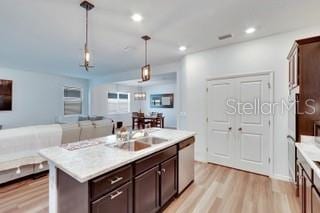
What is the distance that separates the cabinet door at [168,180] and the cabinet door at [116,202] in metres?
0.62

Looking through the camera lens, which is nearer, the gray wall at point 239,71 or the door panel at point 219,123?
the gray wall at point 239,71

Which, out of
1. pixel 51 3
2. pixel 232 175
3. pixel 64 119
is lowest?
pixel 232 175

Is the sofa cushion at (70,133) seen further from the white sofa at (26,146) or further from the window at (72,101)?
the window at (72,101)

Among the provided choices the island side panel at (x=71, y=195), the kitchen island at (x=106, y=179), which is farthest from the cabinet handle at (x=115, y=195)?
the island side panel at (x=71, y=195)

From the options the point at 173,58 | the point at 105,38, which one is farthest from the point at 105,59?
the point at 173,58

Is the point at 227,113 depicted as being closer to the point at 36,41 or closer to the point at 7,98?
the point at 36,41

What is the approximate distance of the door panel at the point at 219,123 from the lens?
3835 mm

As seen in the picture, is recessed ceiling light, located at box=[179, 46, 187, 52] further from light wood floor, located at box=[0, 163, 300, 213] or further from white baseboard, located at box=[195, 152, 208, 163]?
light wood floor, located at box=[0, 163, 300, 213]

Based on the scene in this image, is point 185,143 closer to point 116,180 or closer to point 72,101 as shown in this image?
point 116,180

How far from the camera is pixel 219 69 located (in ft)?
13.0

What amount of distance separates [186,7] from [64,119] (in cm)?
700

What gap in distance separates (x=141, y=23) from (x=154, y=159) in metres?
2.17

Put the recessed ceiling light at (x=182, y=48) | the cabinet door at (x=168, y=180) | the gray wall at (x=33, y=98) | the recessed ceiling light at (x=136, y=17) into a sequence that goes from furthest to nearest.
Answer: the gray wall at (x=33, y=98) → the recessed ceiling light at (x=182, y=48) → the recessed ceiling light at (x=136, y=17) → the cabinet door at (x=168, y=180)

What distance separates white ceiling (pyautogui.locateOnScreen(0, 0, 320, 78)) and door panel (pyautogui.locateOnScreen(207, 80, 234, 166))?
39.1 inches
